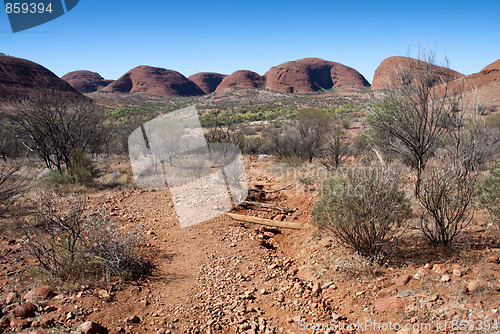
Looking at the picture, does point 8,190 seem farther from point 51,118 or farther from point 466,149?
point 466,149

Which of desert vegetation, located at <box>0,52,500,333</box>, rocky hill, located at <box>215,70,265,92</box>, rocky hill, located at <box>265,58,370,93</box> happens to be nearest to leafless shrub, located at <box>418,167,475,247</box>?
desert vegetation, located at <box>0,52,500,333</box>

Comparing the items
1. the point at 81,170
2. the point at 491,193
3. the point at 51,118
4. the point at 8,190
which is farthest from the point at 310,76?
the point at 8,190

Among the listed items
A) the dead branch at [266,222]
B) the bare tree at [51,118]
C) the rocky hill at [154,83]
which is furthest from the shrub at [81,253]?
the rocky hill at [154,83]

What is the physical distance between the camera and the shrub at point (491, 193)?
4.52 meters

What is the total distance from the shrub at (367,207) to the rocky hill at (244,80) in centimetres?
9936

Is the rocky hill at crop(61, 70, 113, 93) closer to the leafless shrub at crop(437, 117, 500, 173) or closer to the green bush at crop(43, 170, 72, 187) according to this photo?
the green bush at crop(43, 170, 72, 187)

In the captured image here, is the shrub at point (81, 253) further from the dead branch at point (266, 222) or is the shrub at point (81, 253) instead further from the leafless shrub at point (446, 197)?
the leafless shrub at point (446, 197)

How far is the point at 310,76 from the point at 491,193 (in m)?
99.2

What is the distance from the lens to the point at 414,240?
15.4 ft

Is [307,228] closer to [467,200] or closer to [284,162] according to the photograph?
[467,200]

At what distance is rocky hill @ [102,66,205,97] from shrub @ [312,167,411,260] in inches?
3627

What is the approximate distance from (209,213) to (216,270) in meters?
2.42

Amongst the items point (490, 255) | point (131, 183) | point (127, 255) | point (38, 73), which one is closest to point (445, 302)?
point (490, 255)

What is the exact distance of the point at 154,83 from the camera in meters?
96.4
